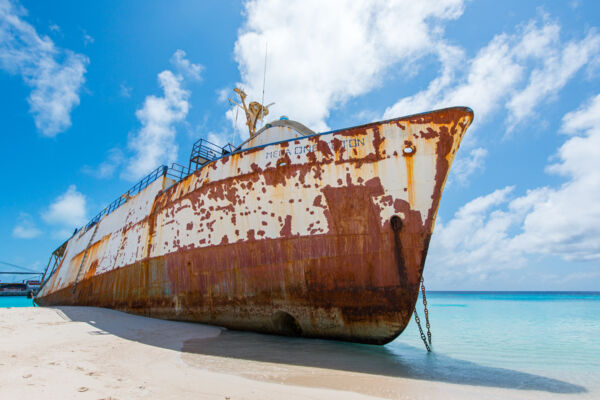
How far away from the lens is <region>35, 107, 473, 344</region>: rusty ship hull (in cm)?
435

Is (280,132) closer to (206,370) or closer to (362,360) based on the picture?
(362,360)

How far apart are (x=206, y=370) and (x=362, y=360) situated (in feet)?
6.68

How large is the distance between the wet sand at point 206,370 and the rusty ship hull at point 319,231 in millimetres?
567

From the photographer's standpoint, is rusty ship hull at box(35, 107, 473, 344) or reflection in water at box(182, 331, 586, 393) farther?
rusty ship hull at box(35, 107, 473, 344)

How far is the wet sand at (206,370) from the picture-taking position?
2496 mm

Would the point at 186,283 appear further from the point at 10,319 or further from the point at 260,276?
the point at 10,319

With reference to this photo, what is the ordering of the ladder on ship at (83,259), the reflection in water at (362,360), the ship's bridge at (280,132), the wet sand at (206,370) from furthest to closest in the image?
1. the ladder on ship at (83,259)
2. the ship's bridge at (280,132)
3. the reflection in water at (362,360)
4. the wet sand at (206,370)

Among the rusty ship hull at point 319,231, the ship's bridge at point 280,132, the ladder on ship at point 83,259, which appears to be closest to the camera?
the rusty ship hull at point 319,231

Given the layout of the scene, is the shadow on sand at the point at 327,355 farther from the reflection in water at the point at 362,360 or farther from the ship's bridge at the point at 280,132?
the ship's bridge at the point at 280,132

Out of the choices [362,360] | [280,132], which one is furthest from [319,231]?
[280,132]

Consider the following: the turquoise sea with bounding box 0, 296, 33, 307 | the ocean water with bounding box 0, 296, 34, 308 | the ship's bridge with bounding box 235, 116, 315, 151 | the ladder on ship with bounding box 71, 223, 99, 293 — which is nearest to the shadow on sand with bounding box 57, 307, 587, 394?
the ship's bridge with bounding box 235, 116, 315, 151

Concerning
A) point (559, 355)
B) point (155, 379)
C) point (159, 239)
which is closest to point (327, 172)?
point (155, 379)

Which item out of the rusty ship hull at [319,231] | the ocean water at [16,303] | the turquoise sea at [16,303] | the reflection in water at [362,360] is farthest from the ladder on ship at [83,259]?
the turquoise sea at [16,303]

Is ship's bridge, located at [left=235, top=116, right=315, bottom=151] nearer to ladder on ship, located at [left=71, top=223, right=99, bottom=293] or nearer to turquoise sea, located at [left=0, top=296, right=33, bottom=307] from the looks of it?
ladder on ship, located at [left=71, top=223, right=99, bottom=293]
